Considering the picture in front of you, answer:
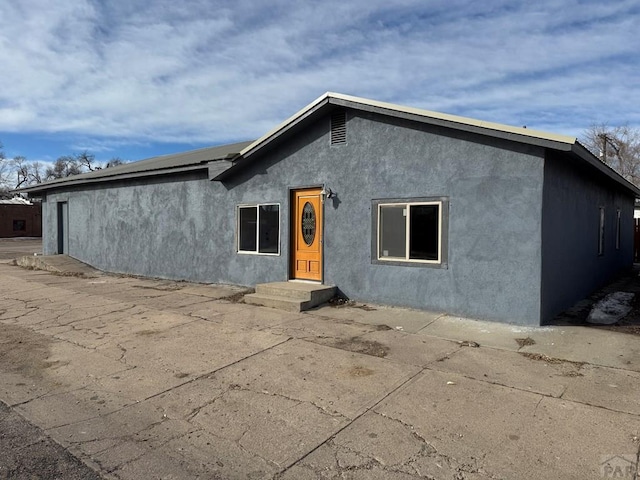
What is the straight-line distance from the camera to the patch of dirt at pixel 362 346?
244 inches

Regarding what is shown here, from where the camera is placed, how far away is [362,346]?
21.3 feet

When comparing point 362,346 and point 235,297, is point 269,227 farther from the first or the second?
point 362,346

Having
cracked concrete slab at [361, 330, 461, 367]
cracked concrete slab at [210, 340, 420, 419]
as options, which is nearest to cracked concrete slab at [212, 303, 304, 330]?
cracked concrete slab at [210, 340, 420, 419]

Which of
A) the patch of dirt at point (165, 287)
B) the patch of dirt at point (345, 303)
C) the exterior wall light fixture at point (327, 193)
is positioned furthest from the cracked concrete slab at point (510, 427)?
the patch of dirt at point (165, 287)

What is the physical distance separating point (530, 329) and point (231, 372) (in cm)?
486

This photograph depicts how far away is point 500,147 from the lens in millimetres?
7688

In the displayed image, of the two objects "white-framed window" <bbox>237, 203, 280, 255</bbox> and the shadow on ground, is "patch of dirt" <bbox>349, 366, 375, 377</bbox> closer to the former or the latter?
→ the shadow on ground

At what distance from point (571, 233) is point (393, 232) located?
3.72 m

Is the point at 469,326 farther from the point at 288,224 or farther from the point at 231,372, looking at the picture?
the point at 288,224

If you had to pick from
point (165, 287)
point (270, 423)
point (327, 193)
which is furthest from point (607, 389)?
point (165, 287)

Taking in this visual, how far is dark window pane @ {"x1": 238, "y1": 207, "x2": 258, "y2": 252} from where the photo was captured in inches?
451

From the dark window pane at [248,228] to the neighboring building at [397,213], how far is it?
1.3 inches

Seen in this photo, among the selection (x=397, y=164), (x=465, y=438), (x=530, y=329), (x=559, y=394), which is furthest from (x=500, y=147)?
(x=465, y=438)

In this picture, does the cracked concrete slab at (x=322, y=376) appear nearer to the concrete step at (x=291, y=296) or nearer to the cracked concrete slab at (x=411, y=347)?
the cracked concrete slab at (x=411, y=347)
